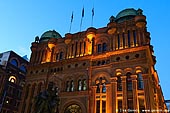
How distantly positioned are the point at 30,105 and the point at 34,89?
3.42 meters

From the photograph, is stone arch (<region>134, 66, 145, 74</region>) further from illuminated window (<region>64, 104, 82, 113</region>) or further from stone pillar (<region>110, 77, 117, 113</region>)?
illuminated window (<region>64, 104, 82, 113</region>)

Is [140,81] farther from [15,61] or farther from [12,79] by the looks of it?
[15,61]

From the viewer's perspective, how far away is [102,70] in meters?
34.3

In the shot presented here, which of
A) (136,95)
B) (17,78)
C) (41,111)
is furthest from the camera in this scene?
(17,78)

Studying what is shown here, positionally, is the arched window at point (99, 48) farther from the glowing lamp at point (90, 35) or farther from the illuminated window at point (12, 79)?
the illuminated window at point (12, 79)

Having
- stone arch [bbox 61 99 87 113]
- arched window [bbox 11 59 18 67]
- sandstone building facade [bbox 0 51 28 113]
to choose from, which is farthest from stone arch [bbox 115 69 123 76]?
arched window [bbox 11 59 18 67]

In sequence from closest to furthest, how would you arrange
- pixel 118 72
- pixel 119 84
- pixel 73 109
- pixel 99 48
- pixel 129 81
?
pixel 129 81
pixel 119 84
pixel 118 72
pixel 73 109
pixel 99 48

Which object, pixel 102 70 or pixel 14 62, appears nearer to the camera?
pixel 102 70

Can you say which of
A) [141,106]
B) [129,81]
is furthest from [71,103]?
[141,106]

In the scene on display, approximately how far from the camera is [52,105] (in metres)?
25.0

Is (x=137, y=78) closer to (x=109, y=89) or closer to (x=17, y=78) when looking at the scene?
(x=109, y=89)

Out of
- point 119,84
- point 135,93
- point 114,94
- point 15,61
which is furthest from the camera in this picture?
point 15,61

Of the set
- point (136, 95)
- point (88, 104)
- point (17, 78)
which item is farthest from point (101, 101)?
point (17, 78)

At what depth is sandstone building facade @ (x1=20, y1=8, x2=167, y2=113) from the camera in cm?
3029
